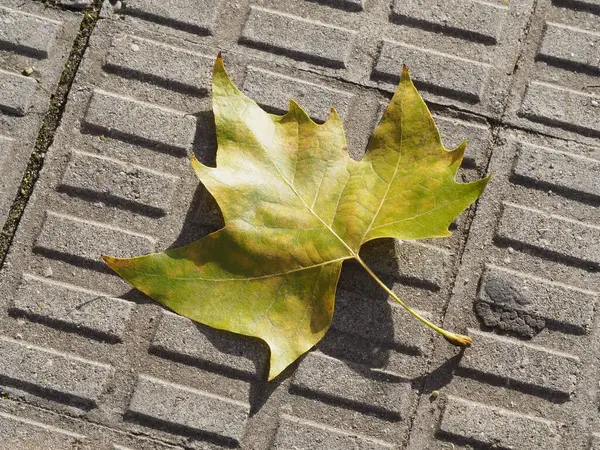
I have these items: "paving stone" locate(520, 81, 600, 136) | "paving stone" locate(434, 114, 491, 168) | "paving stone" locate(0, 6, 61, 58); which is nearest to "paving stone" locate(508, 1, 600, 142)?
"paving stone" locate(520, 81, 600, 136)

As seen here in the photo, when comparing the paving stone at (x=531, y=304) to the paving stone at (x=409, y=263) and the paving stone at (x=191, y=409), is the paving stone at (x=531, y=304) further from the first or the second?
the paving stone at (x=191, y=409)

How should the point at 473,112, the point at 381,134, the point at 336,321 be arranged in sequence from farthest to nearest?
the point at 473,112 < the point at 336,321 < the point at 381,134

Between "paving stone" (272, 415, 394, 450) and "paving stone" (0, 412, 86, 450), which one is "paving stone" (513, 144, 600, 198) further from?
"paving stone" (0, 412, 86, 450)

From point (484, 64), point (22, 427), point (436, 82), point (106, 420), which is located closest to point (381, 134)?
point (436, 82)

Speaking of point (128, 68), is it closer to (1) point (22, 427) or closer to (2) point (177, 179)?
(2) point (177, 179)

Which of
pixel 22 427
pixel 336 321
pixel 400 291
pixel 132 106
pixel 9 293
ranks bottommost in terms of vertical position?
pixel 22 427

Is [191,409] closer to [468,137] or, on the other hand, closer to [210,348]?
[210,348]

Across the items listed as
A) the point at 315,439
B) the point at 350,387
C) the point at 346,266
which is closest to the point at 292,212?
the point at 346,266
